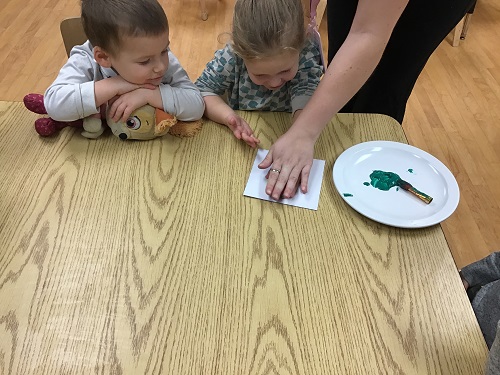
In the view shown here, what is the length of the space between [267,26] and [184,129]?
11.2 inches

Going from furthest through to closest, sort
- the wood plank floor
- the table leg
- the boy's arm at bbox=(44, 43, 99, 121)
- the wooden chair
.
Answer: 1. the table leg
2. the wooden chair
3. the wood plank floor
4. the boy's arm at bbox=(44, 43, 99, 121)

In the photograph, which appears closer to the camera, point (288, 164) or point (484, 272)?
point (288, 164)

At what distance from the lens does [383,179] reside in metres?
0.89

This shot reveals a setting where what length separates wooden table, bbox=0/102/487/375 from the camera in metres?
0.63

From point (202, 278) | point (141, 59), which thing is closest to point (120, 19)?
point (141, 59)

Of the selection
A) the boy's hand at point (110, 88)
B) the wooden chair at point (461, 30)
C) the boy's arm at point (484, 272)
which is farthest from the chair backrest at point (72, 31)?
the wooden chair at point (461, 30)

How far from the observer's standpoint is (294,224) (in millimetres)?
812

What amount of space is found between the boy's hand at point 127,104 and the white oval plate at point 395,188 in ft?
1.42

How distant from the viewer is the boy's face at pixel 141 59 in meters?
0.90

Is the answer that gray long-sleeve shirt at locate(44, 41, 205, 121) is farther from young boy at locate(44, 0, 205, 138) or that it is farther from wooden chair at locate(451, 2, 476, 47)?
wooden chair at locate(451, 2, 476, 47)

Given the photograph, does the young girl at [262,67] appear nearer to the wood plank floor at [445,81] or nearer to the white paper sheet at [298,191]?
the white paper sheet at [298,191]

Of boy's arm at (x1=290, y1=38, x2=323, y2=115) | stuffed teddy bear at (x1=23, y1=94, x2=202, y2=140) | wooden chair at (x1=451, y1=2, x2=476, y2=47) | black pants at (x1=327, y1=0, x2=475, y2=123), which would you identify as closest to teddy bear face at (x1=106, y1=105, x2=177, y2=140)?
stuffed teddy bear at (x1=23, y1=94, x2=202, y2=140)

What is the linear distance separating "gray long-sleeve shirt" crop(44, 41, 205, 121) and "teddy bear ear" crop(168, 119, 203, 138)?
1cm

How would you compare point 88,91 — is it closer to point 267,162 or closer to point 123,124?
point 123,124
